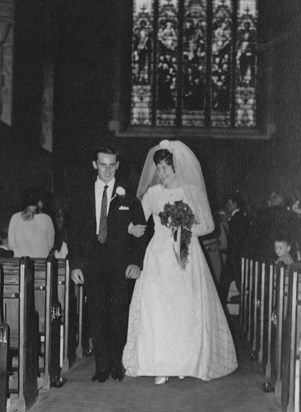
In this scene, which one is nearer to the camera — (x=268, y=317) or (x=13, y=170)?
(x=268, y=317)

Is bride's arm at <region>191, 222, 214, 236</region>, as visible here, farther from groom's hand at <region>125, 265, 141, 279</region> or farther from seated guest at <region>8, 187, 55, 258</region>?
seated guest at <region>8, 187, 55, 258</region>

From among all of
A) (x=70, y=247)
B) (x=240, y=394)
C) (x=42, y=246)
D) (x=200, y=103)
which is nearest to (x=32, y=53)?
(x=200, y=103)

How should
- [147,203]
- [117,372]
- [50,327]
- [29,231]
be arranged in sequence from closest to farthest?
[50,327] < [117,372] < [147,203] < [29,231]

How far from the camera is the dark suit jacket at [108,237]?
6.13 metres

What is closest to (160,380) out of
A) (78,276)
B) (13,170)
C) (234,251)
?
(78,276)

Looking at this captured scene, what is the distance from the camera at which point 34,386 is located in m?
5.42

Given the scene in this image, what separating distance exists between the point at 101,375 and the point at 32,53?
941 centimetres

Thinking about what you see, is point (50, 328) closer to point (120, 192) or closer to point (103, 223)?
point (103, 223)

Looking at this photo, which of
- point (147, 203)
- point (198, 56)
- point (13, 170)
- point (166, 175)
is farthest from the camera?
point (198, 56)

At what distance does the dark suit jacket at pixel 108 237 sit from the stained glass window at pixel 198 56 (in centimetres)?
1065

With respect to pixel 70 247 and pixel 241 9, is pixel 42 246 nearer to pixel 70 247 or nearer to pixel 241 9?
pixel 70 247

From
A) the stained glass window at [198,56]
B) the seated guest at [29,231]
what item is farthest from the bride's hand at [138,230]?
the stained glass window at [198,56]

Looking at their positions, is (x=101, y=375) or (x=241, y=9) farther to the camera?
(x=241, y=9)

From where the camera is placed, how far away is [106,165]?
6160 mm
